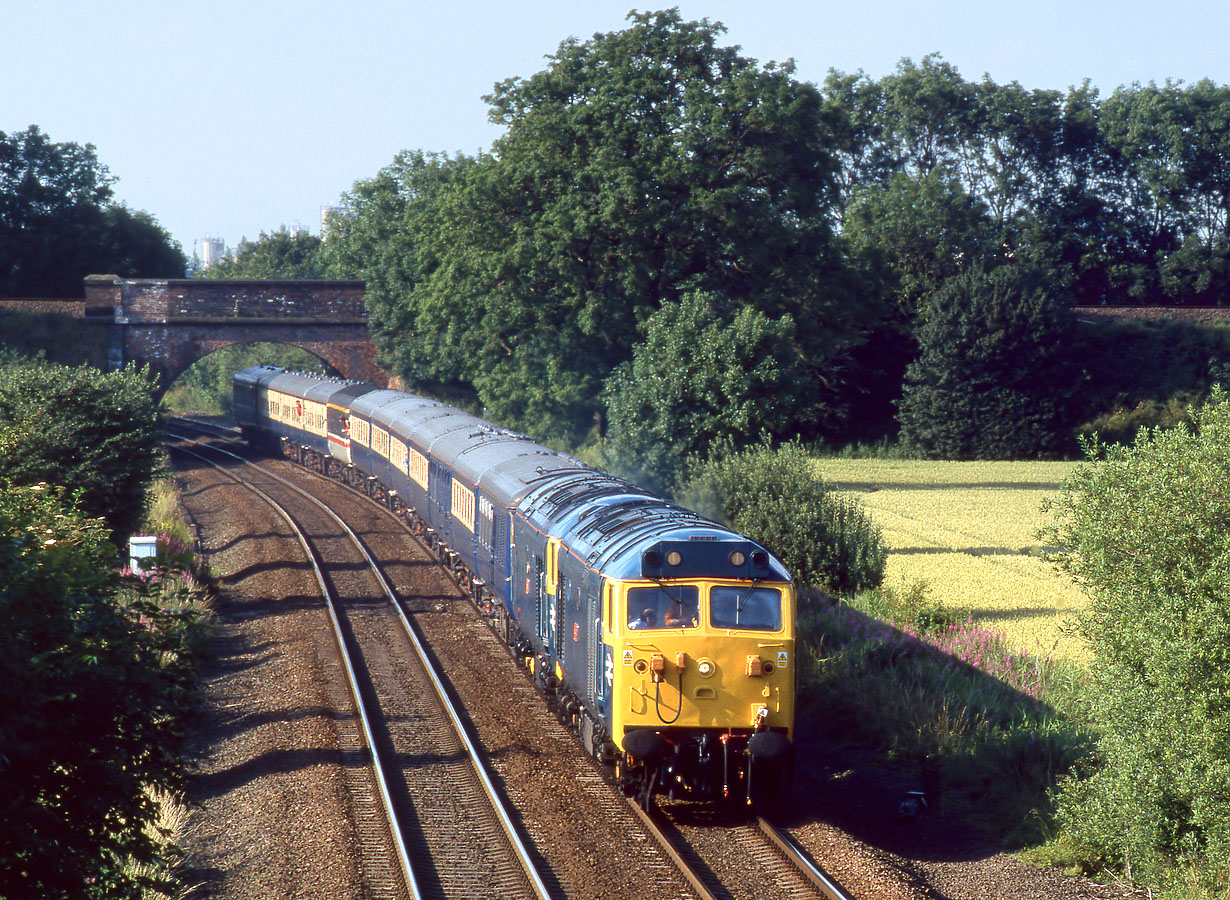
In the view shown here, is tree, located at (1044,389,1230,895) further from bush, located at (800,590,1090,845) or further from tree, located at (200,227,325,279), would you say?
tree, located at (200,227,325,279)

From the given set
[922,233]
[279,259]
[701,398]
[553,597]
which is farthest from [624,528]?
[279,259]

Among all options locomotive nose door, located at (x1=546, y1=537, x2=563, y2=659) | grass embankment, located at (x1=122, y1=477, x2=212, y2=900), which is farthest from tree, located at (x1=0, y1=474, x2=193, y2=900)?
locomotive nose door, located at (x1=546, y1=537, x2=563, y2=659)

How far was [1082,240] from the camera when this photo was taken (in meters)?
70.8

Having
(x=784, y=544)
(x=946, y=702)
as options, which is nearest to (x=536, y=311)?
(x=784, y=544)

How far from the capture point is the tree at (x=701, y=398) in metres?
28.5

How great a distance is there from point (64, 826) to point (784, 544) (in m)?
14.8

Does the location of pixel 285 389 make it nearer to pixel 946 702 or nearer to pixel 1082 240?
pixel 946 702

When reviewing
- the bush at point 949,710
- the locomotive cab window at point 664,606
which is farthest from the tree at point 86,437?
the locomotive cab window at point 664,606

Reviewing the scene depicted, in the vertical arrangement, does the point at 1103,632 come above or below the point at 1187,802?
above

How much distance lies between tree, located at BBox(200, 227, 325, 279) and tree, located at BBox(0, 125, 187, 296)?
3169 centimetres

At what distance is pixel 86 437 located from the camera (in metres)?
24.8

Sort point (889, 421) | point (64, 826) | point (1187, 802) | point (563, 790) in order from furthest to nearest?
point (889, 421)
point (563, 790)
point (1187, 802)
point (64, 826)

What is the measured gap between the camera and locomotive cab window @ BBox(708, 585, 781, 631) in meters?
12.0

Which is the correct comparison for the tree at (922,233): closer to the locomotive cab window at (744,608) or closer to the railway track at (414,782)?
the railway track at (414,782)
